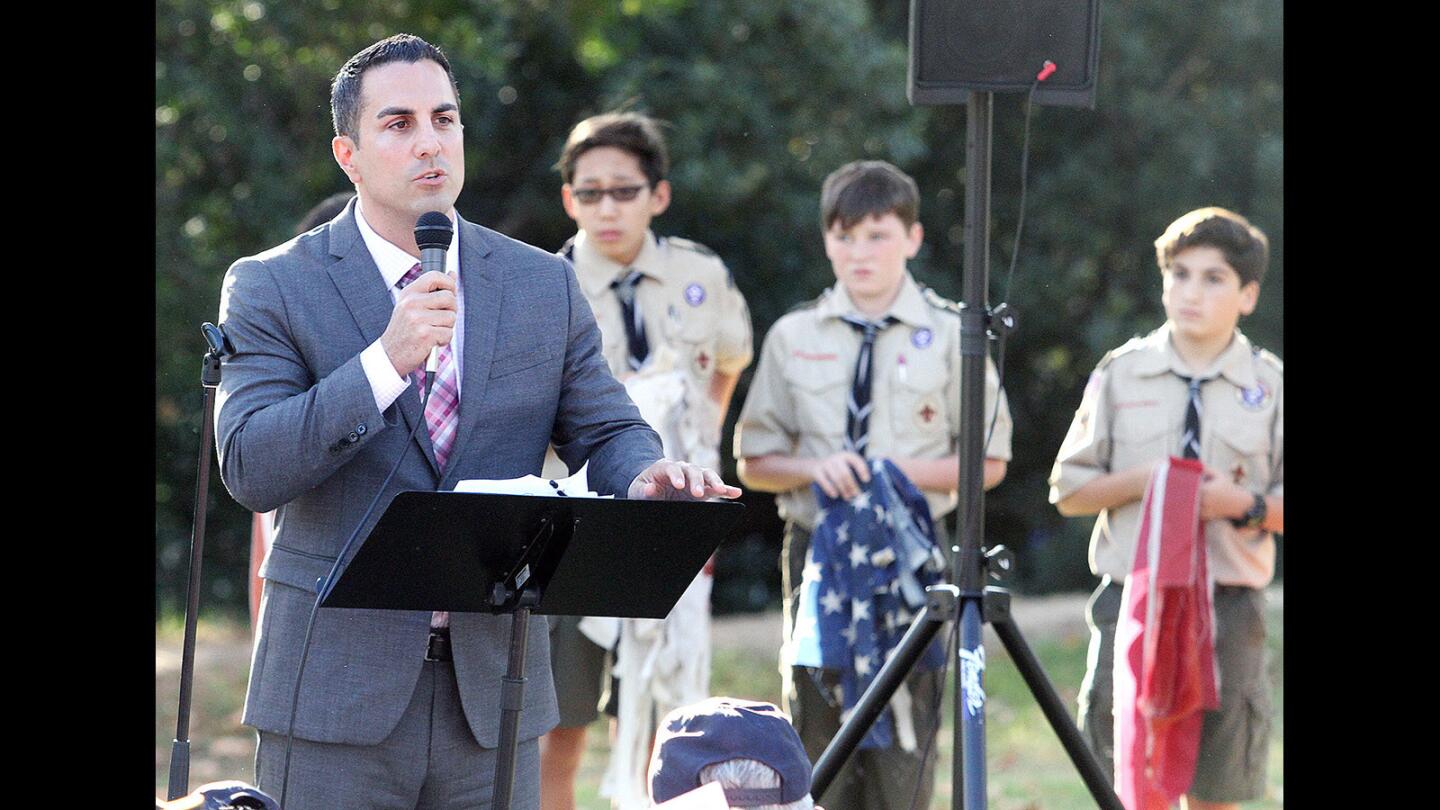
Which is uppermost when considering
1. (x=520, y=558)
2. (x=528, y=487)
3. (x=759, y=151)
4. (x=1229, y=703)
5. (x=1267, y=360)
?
(x=759, y=151)

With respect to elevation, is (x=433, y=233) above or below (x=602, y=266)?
below

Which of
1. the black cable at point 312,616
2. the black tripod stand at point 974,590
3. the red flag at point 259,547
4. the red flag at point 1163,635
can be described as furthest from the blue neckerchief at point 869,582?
the black cable at point 312,616

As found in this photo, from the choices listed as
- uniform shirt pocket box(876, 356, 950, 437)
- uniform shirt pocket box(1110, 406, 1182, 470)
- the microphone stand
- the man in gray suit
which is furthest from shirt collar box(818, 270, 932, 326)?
the microphone stand

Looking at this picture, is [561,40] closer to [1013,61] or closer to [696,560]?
[1013,61]

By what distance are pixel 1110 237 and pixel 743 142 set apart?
290 cm

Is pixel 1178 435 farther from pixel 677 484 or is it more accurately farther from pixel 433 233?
pixel 433 233

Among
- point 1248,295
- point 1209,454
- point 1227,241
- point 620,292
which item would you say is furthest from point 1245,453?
point 620,292

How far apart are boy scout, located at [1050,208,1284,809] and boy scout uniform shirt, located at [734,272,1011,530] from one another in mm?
320

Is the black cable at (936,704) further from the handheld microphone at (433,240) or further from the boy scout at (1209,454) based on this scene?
the handheld microphone at (433,240)

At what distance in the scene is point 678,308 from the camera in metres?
5.11

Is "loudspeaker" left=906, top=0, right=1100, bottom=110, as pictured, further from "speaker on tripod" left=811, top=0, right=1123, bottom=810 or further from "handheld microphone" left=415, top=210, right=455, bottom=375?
"handheld microphone" left=415, top=210, right=455, bottom=375

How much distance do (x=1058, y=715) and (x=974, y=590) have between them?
0.30m

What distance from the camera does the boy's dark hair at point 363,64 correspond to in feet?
9.60
